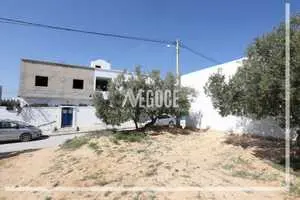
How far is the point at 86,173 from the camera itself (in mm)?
7168

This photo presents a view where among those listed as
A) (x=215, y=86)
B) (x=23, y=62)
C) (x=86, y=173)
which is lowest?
(x=86, y=173)

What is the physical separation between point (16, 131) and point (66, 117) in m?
6.75

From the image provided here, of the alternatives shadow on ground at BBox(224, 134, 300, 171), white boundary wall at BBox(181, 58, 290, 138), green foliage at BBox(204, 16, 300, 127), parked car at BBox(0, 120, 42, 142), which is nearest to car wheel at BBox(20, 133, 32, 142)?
parked car at BBox(0, 120, 42, 142)

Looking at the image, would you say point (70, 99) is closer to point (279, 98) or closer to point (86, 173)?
point (86, 173)

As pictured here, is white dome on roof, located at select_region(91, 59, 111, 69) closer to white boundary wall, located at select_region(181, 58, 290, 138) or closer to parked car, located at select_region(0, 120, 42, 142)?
white boundary wall, located at select_region(181, 58, 290, 138)

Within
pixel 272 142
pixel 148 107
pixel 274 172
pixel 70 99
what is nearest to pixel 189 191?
pixel 274 172

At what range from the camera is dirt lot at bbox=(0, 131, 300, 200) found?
18.6 ft

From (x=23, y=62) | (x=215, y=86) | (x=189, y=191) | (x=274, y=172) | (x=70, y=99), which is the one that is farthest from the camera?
(x=70, y=99)

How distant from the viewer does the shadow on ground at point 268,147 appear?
8.27 metres

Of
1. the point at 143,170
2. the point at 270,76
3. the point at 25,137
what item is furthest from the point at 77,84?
the point at 270,76

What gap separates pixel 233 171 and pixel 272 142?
5.25 metres

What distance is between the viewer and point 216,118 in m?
15.6

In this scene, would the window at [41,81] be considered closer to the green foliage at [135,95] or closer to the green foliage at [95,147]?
the green foliage at [135,95]

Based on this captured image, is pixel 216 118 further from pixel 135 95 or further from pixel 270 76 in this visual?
pixel 270 76
